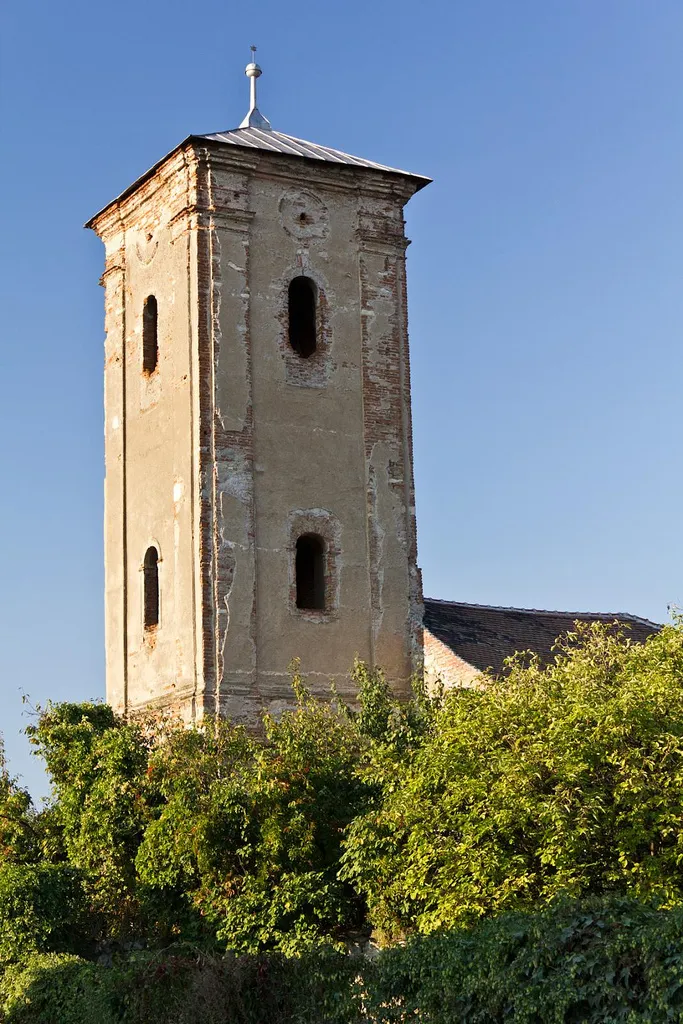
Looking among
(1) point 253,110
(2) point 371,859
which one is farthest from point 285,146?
(2) point 371,859

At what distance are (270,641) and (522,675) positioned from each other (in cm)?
620

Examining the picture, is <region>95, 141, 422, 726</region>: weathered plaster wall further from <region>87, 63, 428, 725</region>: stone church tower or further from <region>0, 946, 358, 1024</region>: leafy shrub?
<region>0, 946, 358, 1024</region>: leafy shrub

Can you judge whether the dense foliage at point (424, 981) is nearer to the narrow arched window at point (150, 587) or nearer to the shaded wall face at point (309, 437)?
the shaded wall face at point (309, 437)

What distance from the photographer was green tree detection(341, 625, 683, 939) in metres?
13.7

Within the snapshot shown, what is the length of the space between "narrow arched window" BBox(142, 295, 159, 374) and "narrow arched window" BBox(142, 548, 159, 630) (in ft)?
9.42

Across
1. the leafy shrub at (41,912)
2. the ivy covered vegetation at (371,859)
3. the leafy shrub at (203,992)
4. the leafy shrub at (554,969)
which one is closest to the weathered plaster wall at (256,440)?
the ivy covered vegetation at (371,859)

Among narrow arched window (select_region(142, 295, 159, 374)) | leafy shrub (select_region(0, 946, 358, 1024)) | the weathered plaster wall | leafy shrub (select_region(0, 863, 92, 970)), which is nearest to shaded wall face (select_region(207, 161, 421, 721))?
the weathered plaster wall

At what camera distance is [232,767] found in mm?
18094

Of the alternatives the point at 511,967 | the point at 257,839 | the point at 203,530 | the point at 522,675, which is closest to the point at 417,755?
the point at 522,675

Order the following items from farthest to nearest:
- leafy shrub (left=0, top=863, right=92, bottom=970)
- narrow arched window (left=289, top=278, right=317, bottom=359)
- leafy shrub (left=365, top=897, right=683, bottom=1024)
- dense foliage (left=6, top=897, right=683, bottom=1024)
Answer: narrow arched window (left=289, top=278, right=317, bottom=359) → leafy shrub (left=0, top=863, right=92, bottom=970) → dense foliage (left=6, top=897, right=683, bottom=1024) → leafy shrub (left=365, top=897, right=683, bottom=1024)

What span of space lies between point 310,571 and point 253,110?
7.78 meters

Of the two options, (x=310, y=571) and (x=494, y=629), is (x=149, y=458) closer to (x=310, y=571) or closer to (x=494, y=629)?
(x=310, y=571)

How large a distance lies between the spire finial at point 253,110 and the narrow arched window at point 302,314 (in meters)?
3.08

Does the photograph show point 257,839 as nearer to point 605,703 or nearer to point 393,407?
point 605,703
